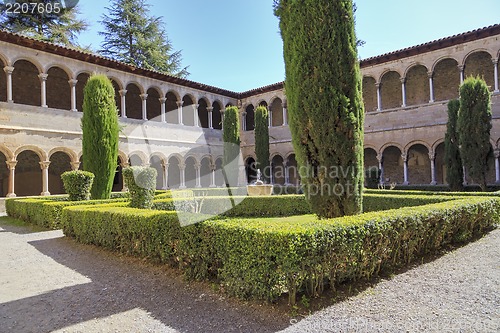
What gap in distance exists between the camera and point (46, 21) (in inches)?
909

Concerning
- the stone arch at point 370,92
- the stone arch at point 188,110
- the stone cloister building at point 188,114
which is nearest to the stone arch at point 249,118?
the stone cloister building at point 188,114

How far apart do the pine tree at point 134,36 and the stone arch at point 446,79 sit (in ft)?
63.3

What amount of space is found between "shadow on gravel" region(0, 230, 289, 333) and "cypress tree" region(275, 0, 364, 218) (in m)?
3.05

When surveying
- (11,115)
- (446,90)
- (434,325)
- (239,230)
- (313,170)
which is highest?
(446,90)

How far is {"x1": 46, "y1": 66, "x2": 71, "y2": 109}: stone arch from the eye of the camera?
58.8ft

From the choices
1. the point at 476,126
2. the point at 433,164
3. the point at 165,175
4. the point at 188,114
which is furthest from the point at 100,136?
the point at 433,164

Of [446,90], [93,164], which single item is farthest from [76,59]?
[446,90]

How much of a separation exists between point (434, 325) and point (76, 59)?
17.9 meters

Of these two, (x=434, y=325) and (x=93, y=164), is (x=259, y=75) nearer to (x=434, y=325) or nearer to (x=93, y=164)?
(x=93, y=164)

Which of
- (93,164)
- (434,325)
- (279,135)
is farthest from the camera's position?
(279,135)

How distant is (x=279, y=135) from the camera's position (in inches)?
887

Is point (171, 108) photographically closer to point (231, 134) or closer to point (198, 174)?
point (198, 174)

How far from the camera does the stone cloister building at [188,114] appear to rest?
15.2 meters

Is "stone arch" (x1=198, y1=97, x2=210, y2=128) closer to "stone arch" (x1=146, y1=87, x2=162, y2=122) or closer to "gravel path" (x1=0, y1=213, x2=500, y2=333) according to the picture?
"stone arch" (x1=146, y1=87, x2=162, y2=122)
